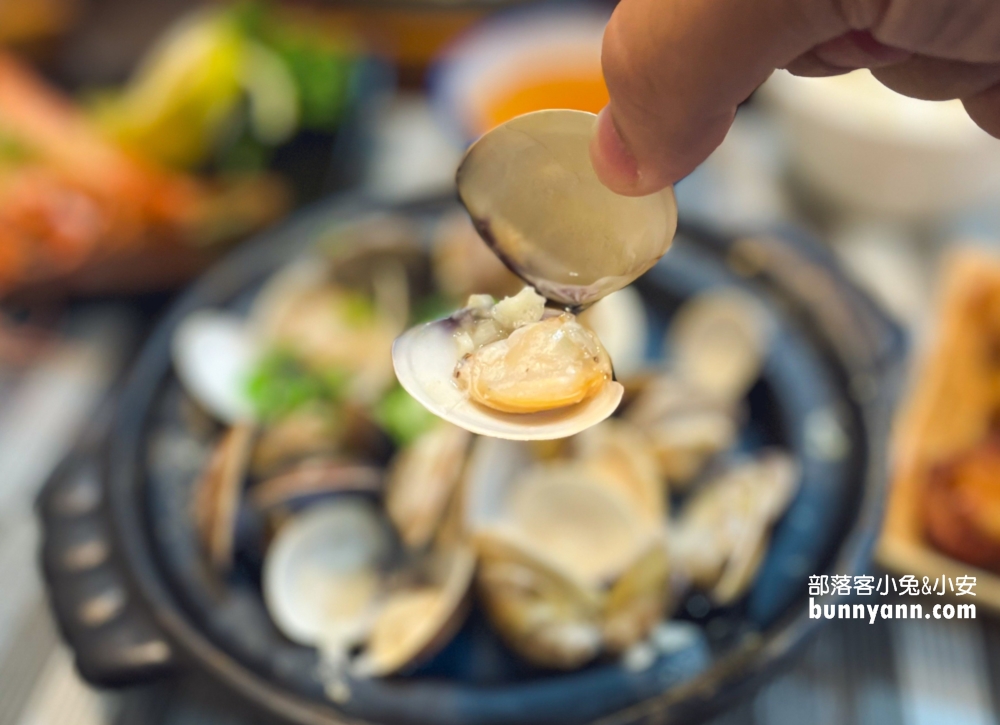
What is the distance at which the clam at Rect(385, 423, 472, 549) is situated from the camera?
74 cm

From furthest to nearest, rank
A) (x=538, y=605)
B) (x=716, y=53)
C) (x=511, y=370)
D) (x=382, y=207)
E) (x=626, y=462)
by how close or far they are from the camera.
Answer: (x=382, y=207)
(x=626, y=462)
(x=538, y=605)
(x=511, y=370)
(x=716, y=53)

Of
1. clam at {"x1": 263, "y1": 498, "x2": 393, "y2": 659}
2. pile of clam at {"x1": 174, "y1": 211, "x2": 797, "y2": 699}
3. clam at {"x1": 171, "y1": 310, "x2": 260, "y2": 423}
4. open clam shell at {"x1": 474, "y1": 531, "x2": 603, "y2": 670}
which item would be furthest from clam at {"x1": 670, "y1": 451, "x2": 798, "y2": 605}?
clam at {"x1": 171, "y1": 310, "x2": 260, "y2": 423}

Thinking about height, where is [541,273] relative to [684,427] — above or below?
above

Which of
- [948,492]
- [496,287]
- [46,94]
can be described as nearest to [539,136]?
[496,287]

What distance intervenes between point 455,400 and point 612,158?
17cm

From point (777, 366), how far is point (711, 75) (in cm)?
64

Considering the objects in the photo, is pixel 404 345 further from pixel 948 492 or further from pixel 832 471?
pixel 948 492

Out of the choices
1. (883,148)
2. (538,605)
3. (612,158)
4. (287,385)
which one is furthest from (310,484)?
(883,148)

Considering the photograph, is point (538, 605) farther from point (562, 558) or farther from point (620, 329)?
point (620, 329)

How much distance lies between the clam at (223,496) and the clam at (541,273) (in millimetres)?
429

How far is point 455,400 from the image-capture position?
1.38 feet

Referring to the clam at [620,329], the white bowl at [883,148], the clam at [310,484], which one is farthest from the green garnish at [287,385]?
the white bowl at [883,148]

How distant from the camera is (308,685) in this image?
2.22 ft

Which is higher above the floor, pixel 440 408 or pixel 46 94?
pixel 440 408
